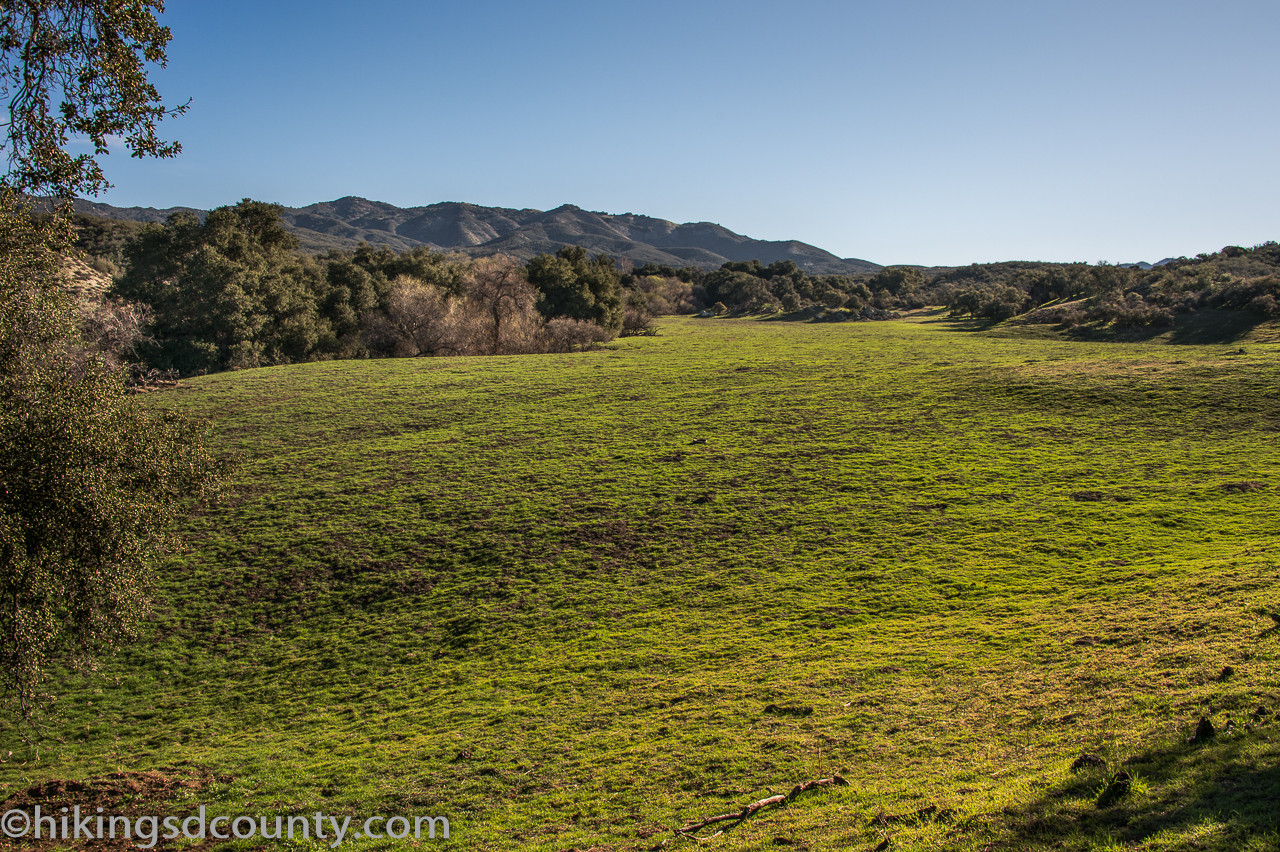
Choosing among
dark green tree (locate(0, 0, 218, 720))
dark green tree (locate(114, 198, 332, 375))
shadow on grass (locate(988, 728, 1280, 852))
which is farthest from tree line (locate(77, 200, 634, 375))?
shadow on grass (locate(988, 728, 1280, 852))

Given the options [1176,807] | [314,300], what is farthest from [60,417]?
[314,300]

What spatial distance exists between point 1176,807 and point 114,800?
9.82m

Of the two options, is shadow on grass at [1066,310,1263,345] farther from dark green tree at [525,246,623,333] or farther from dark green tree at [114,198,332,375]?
dark green tree at [114,198,332,375]

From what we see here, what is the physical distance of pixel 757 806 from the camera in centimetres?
624

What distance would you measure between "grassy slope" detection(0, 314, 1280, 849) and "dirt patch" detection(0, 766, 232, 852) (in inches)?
16.1

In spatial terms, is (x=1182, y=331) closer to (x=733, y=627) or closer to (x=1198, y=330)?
(x=1198, y=330)

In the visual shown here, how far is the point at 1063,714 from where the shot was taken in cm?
716

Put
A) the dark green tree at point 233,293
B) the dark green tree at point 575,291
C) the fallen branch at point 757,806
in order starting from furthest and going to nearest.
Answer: the dark green tree at point 575,291 < the dark green tree at point 233,293 < the fallen branch at point 757,806

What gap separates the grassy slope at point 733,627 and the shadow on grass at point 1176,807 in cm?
3

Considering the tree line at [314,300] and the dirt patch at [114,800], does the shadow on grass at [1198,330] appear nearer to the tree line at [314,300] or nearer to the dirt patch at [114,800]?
the tree line at [314,300]

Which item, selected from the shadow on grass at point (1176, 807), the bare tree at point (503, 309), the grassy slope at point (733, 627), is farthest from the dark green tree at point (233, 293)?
the shadow on grass at point (1176, 807)

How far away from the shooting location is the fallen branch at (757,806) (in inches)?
241

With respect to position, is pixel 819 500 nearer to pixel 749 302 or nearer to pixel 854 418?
pixel 854 418

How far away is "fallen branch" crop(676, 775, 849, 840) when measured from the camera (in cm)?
613
